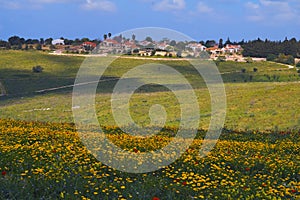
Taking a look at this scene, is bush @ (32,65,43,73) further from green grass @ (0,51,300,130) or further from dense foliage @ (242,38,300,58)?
dense foliage @ (242,38,300,58)

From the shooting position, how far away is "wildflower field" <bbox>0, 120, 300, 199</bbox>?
32.1 ft

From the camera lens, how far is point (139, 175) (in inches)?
467

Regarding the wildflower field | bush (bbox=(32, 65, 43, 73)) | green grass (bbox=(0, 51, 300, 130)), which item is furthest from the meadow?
bush (bbox=(32, 65, 43, 73))

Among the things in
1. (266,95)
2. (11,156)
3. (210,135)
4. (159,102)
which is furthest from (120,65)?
(11,156)

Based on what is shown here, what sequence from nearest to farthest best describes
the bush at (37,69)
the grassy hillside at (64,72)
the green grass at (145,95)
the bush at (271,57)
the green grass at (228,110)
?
the green grass at (228,110), the green grass at (145,95), the grassy hillside at (64,72), the bush at (37,69), the bush at (271,57)

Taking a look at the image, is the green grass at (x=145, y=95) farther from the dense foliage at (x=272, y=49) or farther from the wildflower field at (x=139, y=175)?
the dense foliage at (x=272, y=49)

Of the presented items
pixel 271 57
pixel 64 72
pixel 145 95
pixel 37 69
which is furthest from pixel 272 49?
pixel 145 95

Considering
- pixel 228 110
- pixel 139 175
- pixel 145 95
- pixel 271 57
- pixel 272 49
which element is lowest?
pixel 145 95

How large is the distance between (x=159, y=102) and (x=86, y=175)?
4883cm

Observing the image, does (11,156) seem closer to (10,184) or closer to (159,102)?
(10,184)

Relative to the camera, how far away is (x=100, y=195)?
981 cm

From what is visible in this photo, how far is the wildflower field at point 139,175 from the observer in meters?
9.80

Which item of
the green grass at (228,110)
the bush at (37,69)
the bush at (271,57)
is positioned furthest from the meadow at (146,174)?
the bush at (271,57)

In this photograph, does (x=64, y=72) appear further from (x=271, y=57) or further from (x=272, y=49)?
(x=272, y=49)
